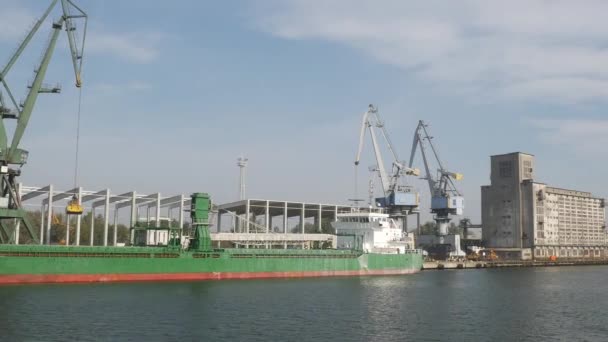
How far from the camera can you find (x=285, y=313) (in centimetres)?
3475

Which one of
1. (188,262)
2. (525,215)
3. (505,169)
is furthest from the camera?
(505,169)

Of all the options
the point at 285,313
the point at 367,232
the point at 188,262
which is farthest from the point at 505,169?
the point at 285,313

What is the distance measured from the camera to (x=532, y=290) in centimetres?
5500

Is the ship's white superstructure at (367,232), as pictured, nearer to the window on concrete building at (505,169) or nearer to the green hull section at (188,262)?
the green hull section at (188,262)

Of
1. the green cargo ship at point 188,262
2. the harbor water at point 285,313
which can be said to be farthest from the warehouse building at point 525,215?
the harbor water at point 285,313

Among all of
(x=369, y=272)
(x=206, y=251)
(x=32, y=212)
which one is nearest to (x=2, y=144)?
(x=206, y=251)

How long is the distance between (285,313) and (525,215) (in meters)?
118

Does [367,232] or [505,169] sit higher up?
[505,169]

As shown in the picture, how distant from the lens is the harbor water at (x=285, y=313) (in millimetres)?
28703

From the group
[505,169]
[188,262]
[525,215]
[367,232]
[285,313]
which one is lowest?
[285,313]

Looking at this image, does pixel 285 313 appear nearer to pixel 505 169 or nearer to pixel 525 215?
pixel 525 215

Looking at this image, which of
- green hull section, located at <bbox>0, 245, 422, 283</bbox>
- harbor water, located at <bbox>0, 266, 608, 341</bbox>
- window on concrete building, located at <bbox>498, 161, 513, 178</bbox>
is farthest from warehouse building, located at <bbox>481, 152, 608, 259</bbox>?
harbor water, located at <bbox>0, 266, 608, 341</bbox>

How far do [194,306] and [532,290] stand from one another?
1338 inches

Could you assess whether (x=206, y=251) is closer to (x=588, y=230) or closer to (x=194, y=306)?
(x=194, y=306)
